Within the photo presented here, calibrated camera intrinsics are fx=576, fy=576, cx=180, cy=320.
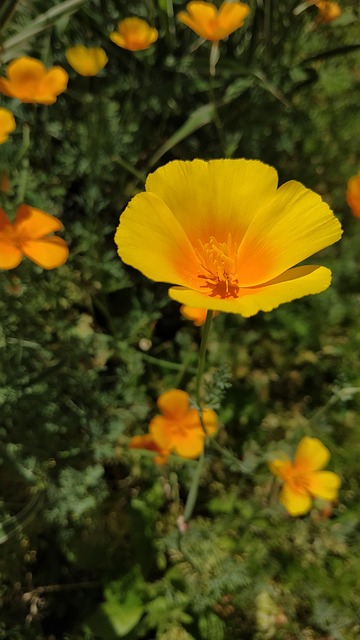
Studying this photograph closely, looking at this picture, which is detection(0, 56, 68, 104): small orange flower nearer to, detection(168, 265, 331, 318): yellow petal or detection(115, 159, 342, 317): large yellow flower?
detection(115, 159, 342, 317): large yellow flower

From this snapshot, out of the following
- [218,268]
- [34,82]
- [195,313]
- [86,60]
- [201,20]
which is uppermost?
[201,20]

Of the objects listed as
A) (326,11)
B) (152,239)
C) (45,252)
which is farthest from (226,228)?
(326,11)

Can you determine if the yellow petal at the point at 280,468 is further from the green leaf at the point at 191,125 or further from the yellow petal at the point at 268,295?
the green leaf at the point at 191,125

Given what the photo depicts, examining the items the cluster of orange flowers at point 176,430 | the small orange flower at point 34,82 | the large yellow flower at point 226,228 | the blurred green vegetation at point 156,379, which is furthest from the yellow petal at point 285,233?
the small orange flower at point 34,82

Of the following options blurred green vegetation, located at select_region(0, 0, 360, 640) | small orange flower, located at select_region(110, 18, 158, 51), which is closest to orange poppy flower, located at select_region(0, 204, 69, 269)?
blurred green vegetation, located at select_region(0, 0, 360, 640)

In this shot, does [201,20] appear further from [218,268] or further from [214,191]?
[218,268]

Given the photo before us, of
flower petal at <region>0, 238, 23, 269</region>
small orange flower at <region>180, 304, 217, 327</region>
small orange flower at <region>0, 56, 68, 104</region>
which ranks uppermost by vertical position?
small orange flower at <region>0, 56, 68, 104</region>

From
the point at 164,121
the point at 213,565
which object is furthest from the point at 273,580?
the point at 164,121
